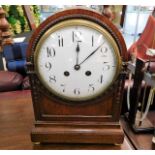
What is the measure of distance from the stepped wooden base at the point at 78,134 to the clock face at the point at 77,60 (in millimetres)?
100

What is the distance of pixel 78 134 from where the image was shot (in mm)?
601

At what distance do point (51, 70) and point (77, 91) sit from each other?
9 cm

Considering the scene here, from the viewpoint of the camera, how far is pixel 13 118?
2.43 ft

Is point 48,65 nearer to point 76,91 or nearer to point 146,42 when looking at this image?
point 76,91

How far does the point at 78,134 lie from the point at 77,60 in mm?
228

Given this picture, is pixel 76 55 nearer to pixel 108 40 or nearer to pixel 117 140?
pixel 108 40

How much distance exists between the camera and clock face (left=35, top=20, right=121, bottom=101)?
504 mm

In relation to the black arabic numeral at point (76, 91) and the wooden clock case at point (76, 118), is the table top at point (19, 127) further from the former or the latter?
the black arabic numeral at point (76, 91)

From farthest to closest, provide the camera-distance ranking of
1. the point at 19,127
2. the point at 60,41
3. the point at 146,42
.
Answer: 1. the point at 146,42
2. the point at 19,127
3. the point at 60,41

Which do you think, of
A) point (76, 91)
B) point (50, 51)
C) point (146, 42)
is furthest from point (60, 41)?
point (146, 42)

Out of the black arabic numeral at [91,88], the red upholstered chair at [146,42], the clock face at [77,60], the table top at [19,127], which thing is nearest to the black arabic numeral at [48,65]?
the clock face at [77,60]

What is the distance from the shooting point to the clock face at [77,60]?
50 centimetres

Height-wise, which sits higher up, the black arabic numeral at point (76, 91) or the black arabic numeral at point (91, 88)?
the black arabic numeral at point (91, 88)

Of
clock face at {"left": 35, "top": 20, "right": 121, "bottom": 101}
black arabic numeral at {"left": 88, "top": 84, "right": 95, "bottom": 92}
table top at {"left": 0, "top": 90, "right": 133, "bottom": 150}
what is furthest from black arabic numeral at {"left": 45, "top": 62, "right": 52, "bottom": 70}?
table top at {"left": 0, "top": 90, "right": 133, "bottom": 150}
